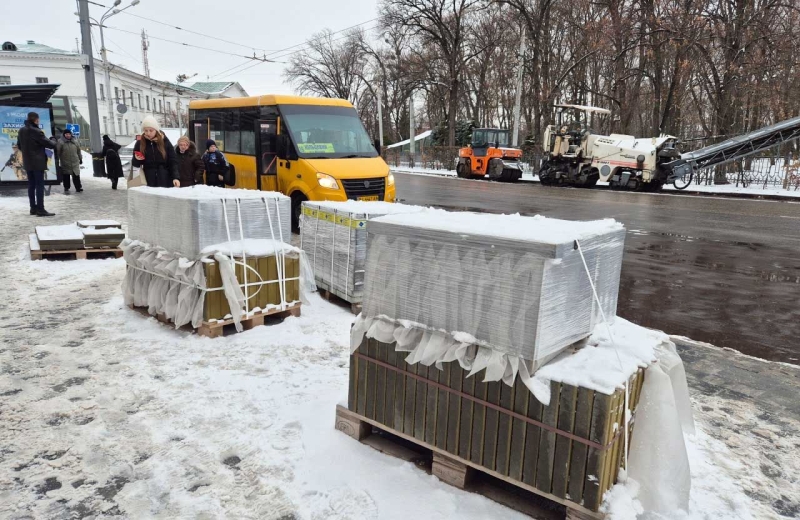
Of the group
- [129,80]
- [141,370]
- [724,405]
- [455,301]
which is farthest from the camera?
[129,80]

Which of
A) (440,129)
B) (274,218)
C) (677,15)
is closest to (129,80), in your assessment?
(440,129)

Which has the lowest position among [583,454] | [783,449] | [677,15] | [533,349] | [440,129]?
[783,449]

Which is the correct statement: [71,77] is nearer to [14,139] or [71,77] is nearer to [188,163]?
[14,139]

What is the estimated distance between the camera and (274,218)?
533cm

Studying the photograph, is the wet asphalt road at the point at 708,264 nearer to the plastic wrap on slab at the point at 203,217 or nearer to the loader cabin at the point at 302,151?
the plastic wrap on slab at the point at 203,217

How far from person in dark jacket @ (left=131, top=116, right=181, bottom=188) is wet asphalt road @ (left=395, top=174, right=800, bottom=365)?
6.22 m

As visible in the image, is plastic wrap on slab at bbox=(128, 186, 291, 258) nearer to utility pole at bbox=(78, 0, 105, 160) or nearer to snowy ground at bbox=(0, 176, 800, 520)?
snowy ground at bbox=(0, 176, 800, 520)

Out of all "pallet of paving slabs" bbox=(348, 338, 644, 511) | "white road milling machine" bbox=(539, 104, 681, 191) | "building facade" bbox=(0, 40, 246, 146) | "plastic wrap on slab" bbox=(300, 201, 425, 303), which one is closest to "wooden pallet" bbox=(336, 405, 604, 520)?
"pallet of paving slabs" bbox=(348, 338, 644, 511)

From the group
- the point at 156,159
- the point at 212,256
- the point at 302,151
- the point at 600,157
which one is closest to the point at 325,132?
the point at 302,151

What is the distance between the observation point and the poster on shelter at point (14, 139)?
565 inches

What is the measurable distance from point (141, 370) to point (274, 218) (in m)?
1.81

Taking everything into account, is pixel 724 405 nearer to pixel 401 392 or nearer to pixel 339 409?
pixel 401 392

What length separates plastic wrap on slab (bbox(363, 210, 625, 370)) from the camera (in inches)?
104

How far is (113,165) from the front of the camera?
1791cm
